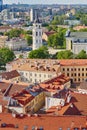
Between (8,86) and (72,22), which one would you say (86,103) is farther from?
(72,22)

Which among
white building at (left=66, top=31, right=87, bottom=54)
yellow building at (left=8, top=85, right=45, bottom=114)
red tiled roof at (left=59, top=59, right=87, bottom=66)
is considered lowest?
white building at (left=66, top=31, right=87, bottom=54)

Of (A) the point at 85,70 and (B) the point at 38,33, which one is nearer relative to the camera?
(A) the point at 85,70

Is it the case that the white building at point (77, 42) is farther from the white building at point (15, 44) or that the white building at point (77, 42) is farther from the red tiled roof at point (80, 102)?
the red tiled roof at point (80, 102)

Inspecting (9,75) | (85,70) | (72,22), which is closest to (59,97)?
(9,75)

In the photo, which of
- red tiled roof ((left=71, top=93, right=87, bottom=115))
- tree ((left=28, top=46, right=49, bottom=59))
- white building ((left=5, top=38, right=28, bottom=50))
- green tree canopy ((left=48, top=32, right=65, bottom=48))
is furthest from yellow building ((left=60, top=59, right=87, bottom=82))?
white building ((left=5, top=38, right=28, bottom=50))

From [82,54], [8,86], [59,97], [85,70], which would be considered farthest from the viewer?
[82,54]

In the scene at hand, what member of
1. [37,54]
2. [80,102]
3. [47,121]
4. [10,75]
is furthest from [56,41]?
[47,121]

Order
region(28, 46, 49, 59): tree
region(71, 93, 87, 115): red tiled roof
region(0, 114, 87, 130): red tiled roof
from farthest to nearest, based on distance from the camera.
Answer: region(28, 46, 49, 59): tree < region(71, 93, 87, 115): red tiled roof < region(0, 114, 87, 130): red tiled roof

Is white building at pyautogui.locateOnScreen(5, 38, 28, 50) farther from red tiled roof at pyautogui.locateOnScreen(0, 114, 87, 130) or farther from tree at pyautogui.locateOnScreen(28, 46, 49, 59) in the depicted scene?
red tiled roof at pyautogui.locateOnScreen(0, 114, 87, 130)
